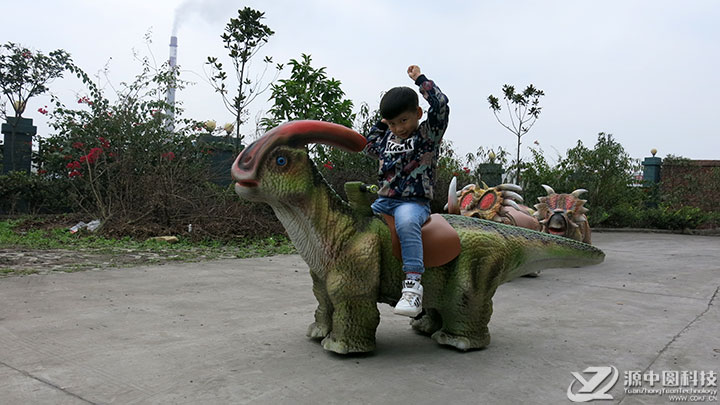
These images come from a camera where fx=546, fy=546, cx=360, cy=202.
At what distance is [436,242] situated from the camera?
294cm

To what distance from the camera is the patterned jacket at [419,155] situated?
288 cm

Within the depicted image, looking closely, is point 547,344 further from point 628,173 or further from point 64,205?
point 628,173

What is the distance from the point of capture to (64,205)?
38.9 feet

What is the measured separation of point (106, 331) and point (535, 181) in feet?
42.0

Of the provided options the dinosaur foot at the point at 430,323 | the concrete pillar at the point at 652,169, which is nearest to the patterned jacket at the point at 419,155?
the dinosaur foot at the point at 430,323

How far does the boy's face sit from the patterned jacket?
0.09ft

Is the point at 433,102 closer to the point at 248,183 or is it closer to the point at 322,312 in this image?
the point at 248,183

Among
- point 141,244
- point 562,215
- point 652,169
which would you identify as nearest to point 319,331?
point 562,215

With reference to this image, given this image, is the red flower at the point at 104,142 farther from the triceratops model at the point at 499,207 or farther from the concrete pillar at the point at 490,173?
the concrete pillar at the point at 490,173

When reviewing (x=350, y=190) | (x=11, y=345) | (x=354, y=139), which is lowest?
(x=11, y=345)

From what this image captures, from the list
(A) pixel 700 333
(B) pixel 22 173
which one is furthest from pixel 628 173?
(B) pixel 22 173

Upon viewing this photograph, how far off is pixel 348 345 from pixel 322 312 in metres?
0.37

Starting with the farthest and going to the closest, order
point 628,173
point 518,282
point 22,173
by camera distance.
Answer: point 628,173, point 22,173, point 518,282

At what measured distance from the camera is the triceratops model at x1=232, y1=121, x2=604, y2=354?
2.85m
